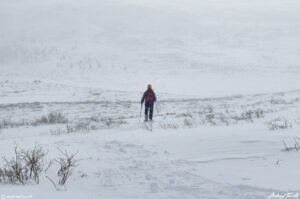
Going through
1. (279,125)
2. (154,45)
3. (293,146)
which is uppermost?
(154,45)

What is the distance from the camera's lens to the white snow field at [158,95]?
4.81 meters

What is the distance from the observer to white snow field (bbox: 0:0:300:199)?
4.81m

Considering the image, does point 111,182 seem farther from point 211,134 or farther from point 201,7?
point 201,7

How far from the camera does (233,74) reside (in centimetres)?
3203

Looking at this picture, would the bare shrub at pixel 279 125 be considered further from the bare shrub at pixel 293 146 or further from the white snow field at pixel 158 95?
the bare shrub at pixel 293 146

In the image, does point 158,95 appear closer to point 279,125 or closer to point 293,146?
point 279,125

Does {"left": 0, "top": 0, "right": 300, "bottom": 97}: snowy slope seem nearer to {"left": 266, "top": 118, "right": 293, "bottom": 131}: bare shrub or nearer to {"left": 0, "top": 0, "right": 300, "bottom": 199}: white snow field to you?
{"left": 0, "top": 0, "right": 300, "bottom": 199}: white snow field

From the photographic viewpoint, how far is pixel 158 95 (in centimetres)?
2348

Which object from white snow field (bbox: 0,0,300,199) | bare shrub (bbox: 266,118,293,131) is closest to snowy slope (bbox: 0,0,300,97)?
white snow field (bbox: 0,0,300,199)

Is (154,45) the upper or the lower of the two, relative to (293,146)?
upper

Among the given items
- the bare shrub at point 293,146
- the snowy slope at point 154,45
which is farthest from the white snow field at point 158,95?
the snowy slope at point 154,45

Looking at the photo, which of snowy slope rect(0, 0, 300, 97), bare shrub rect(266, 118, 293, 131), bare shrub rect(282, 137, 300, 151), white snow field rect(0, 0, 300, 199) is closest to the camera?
white snow field rect(0, 0, 300, 199)

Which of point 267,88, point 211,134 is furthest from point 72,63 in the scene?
point 211,134

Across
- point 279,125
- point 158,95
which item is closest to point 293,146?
point 279,125
